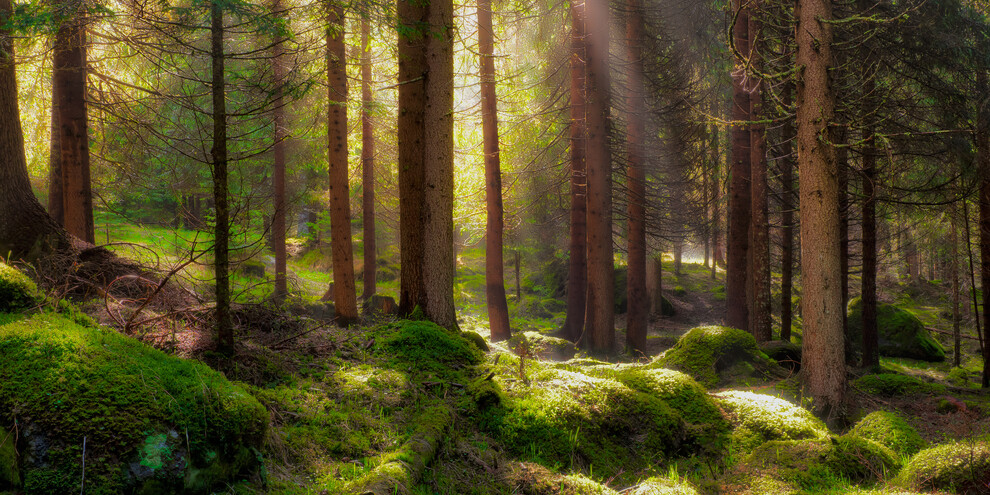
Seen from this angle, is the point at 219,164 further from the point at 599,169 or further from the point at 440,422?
the point at 599,169

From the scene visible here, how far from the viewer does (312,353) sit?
6.00m

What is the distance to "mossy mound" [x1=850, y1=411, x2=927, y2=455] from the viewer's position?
6.11 meters

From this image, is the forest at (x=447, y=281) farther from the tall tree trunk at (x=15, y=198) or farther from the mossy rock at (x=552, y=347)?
the mossy rock at (x=552, y=347)

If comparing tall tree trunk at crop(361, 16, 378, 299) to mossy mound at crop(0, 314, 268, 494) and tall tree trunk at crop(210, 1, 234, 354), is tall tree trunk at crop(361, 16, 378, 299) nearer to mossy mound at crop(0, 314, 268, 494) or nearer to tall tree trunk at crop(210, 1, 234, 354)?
tall tree trunk at crop(210, 1, 234, 354)

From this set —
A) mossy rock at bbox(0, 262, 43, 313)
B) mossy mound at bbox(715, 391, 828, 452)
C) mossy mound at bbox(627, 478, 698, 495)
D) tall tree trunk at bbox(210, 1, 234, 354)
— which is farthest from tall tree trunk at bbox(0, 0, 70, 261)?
mossy mound at bbox(715, 391, 828, 452)

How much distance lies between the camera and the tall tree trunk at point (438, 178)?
25.1ft

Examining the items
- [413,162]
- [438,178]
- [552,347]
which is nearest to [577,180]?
[552,347]

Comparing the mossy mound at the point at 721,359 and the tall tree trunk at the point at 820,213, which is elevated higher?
the tall tree trunk at the point at 820,213

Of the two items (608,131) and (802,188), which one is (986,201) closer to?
(802,188)

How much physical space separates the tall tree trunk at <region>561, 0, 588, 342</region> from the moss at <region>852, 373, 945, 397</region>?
7172mm

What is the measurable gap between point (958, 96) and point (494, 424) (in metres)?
13.0

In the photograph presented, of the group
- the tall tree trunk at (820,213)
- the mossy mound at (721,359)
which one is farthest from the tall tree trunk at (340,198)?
the tall tree trunk at (820,213)

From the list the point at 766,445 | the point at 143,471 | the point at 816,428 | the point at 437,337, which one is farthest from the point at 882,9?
the point at 143,471

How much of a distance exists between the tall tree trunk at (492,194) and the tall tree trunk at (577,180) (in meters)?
2.26
